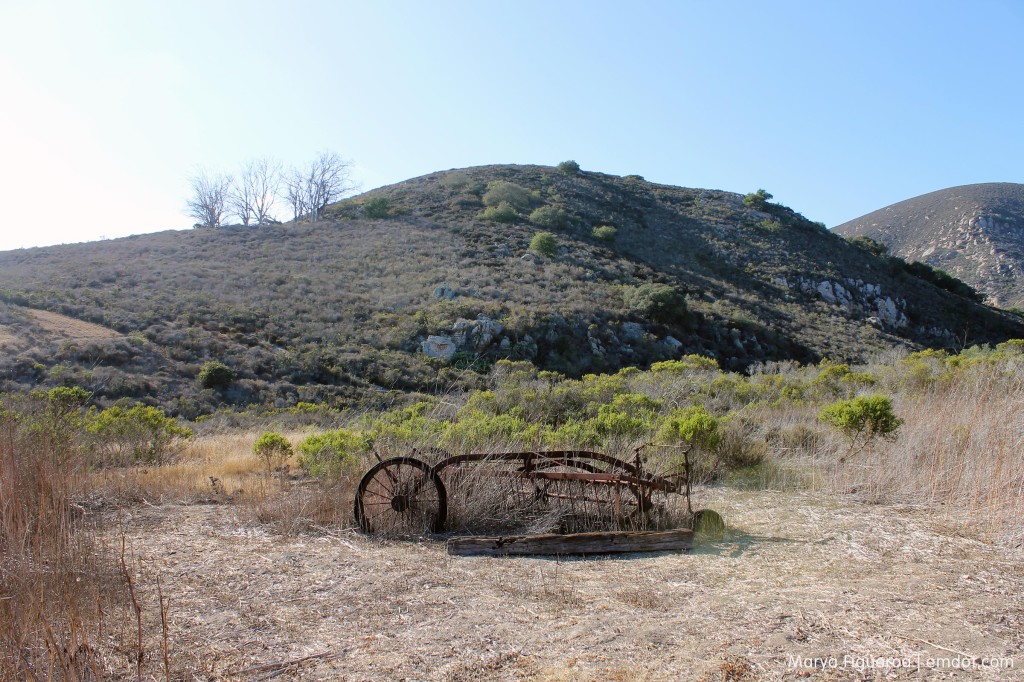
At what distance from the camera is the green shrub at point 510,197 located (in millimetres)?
44228

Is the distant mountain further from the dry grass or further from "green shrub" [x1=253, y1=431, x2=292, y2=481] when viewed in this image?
the dry grass

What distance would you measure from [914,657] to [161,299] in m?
27.4

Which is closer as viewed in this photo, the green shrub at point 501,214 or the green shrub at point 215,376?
the green shrub at point 215,376

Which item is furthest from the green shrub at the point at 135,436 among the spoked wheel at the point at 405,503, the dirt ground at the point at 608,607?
the spoked wheel at the point at 405,503

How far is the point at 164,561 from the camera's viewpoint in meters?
4.57

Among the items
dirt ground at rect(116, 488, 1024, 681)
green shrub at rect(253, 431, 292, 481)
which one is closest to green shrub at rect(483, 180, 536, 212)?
green shrub at rect(253, 431, 292, 481)

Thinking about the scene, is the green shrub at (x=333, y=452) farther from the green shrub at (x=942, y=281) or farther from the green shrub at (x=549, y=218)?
the green shrub at (x=942, y=281)

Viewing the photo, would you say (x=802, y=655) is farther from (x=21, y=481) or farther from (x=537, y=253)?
(x=537, y=253)

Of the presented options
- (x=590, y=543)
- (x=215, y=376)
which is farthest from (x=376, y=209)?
(x=590, y=543)

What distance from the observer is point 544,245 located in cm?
3566

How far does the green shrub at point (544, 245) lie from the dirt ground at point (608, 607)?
3078 centimetres

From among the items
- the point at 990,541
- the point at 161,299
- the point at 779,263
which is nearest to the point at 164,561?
the point at 990,541

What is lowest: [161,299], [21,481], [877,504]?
[877,504]

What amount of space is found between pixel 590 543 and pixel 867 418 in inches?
165
